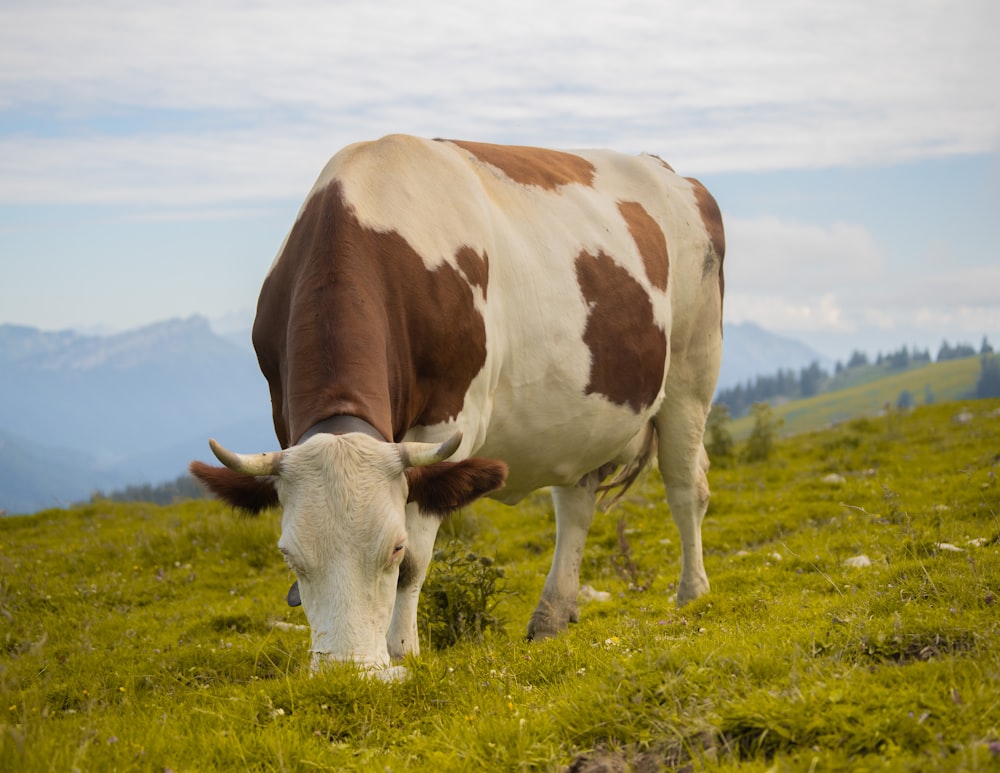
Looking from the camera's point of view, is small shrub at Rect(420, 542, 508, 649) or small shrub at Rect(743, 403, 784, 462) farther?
small shrub at Rect(743, 403, 784, 462)

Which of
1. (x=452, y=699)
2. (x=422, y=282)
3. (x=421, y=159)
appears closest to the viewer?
(x=452, y=699)

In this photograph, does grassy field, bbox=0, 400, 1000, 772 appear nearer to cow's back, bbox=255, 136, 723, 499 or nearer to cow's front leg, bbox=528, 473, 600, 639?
cow's front leg, bbox=528, 473, 600, 639

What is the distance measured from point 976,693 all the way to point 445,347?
3641mm

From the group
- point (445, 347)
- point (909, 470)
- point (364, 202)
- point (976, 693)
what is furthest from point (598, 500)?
point (909, 470)

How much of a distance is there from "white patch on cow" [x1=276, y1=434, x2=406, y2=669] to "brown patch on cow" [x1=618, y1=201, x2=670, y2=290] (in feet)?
13.1

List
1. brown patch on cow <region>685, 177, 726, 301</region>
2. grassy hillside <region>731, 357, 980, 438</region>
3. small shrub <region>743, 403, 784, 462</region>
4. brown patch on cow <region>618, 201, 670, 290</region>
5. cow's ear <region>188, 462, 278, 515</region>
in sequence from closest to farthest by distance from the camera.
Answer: cow's ear <region>188, 462, 278, 515</region>
brown patch on cow <region>618, 201, 670, 290</region>
brown patch on cow <region>685, 177, 726, 301</region>
small shrub <region>743, 403, 784, 462</region>
grassy hillside <region>731, 357, 980, 438</region>

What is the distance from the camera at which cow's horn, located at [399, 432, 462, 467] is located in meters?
5.12

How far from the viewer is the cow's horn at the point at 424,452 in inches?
202

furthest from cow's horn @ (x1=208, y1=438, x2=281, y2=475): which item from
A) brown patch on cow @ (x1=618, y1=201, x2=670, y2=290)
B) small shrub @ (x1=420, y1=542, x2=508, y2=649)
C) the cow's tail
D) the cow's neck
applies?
the cow's tail

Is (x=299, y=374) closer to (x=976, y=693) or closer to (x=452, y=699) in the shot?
(x=452, y=699)

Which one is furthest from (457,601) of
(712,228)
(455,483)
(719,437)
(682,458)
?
(719,437)

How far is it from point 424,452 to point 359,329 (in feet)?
2.88

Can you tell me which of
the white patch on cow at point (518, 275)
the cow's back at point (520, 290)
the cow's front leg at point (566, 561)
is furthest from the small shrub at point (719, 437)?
the white patch on cow at point (518, 275)

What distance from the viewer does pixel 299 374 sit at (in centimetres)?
545
